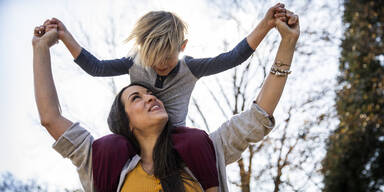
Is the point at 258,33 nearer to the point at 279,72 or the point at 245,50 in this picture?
the point at 245,50

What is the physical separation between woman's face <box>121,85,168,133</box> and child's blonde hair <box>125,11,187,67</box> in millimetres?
195

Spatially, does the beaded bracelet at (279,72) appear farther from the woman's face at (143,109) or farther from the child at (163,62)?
the woman's face at (143,109)

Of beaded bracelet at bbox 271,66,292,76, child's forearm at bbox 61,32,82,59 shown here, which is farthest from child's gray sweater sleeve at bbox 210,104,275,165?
child's forearm at bbox 61,32,82,59

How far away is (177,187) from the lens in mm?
2301

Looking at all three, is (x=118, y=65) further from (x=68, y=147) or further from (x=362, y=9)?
(x=362, y=9)

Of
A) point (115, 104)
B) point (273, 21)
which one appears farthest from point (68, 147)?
point (273, 21)

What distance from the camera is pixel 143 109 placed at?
98.7 inches

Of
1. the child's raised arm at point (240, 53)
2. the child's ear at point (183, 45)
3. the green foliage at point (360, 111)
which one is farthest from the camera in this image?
the green foliage at point (360, 111)

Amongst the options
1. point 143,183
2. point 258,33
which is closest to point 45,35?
point 143,183

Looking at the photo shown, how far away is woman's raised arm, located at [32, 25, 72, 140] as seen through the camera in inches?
90.7

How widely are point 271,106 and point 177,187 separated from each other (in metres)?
0.65

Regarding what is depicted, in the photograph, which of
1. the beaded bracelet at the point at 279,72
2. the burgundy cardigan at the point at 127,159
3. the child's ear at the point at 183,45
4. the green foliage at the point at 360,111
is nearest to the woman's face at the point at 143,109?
the burgundy cardigan at the point at 127,159

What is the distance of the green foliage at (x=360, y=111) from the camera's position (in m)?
5.50

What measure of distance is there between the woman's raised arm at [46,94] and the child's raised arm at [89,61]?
0.21m
